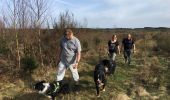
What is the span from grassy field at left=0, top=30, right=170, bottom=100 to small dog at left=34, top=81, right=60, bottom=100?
669mm

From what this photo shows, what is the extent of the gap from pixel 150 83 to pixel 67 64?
4178 mm

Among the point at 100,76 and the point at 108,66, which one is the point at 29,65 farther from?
the point at 100,76

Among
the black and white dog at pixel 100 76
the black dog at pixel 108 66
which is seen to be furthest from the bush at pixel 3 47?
the black and white dog at pixel 100 76

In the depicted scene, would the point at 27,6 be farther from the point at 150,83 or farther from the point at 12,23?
the point at 150,83

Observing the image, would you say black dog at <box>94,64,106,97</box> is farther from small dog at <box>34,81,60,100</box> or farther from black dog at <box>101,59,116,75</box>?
small dog at <box>34,81,60,100</box>

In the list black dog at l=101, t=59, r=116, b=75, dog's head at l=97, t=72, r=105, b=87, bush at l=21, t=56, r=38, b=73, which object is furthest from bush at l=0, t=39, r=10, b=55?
dog's head at l=97, t=72, r=105, b=87

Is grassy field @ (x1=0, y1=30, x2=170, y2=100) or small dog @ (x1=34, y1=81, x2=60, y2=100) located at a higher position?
small dog @ (x1=34, y1=81, x2=60, y2=100)

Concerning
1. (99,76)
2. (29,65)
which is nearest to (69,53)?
(99,76)

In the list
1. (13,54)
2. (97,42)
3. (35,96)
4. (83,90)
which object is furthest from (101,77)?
(97,42)

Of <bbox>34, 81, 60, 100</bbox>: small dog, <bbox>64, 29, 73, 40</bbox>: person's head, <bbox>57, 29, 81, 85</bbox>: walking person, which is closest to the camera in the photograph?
<bbox>34, 81, 60, 100</bbox>: small dog

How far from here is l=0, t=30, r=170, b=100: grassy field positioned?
1340cm

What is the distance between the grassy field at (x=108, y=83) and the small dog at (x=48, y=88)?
0.67m

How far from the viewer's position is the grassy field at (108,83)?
13.4 meters

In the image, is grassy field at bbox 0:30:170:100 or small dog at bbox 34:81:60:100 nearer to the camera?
small dog at bbox 34:81:60:100
